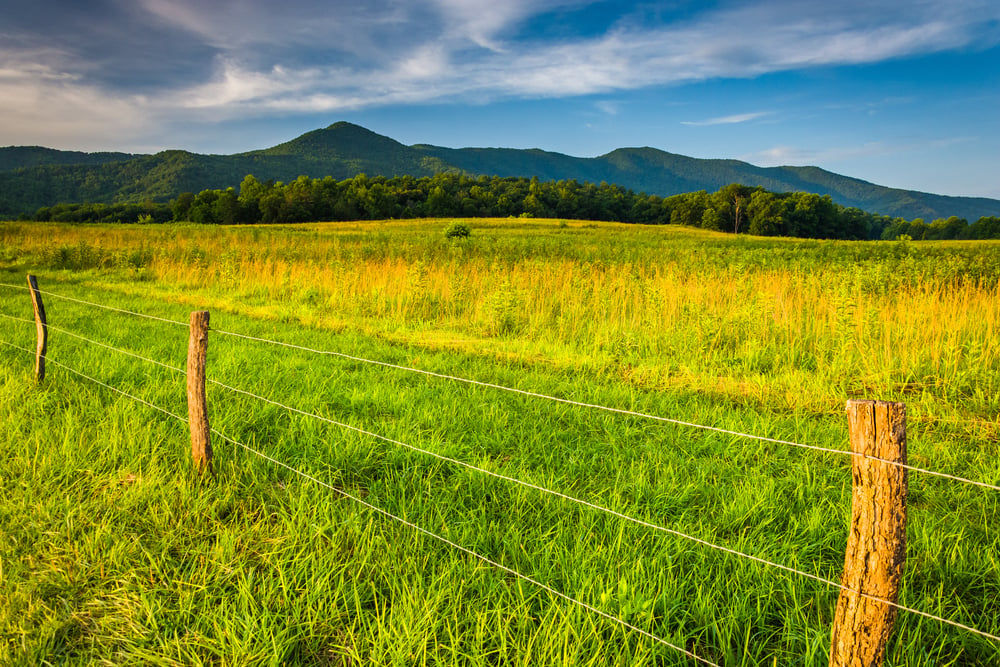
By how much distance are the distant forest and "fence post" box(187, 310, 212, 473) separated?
65.3 m

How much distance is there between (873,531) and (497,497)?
7.46 ft

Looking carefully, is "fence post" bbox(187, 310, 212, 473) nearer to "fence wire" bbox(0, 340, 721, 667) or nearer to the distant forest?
"fence wire" bbox(0, 340, 721, 667)

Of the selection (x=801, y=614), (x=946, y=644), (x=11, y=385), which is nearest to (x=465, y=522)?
(x=801, y=614)

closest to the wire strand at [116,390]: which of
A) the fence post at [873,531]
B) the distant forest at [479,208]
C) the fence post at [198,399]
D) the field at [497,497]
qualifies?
the field at [497,497]

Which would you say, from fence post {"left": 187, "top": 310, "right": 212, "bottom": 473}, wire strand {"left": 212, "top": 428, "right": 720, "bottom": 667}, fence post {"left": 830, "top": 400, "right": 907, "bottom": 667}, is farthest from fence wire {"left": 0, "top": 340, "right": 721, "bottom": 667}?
fence post {"left": 830, "top": 400, "right": 907, "bottom": 667}

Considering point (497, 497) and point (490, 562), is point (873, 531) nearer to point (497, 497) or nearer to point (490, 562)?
point (490, 562)

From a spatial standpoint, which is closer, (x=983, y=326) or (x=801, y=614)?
(x=801, y=614)

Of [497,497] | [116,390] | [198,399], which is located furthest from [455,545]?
[116,390]

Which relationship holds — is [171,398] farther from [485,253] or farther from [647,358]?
[485,253]

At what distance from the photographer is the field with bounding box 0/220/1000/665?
7.88 ft

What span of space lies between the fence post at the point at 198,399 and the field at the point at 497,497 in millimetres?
181

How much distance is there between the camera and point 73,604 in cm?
260

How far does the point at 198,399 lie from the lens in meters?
3.66

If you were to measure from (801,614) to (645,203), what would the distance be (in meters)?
99.4
